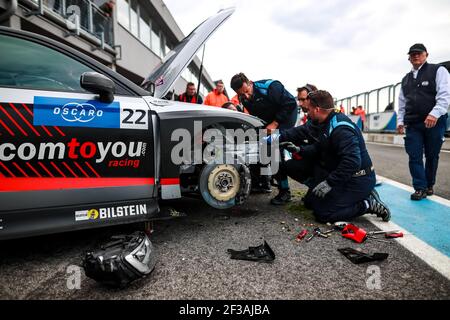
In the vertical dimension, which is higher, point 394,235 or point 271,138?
point 271,138

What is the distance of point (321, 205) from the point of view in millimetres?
2592

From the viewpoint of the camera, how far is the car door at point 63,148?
1.61 m

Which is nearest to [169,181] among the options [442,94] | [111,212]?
[111,212]

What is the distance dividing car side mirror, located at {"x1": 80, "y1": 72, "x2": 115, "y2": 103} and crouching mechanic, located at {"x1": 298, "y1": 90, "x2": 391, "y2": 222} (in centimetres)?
175

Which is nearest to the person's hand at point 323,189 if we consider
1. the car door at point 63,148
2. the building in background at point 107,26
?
the car door at point 63,148

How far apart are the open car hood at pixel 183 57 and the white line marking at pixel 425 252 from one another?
212cm

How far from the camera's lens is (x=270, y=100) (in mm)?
3229

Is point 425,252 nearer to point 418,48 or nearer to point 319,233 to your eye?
point 319,233

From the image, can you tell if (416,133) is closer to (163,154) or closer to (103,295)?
(163,154)

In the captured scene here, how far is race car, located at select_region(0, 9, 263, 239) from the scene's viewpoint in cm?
161

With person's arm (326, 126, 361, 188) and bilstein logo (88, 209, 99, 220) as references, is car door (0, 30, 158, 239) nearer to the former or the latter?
bilstein logo (88, 209, 99, 220)

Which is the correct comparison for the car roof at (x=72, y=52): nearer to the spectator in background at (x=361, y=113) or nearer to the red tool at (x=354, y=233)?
the red tool at (x=354, y=233)

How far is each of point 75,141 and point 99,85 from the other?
0.37m

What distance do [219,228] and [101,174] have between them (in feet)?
3.54
